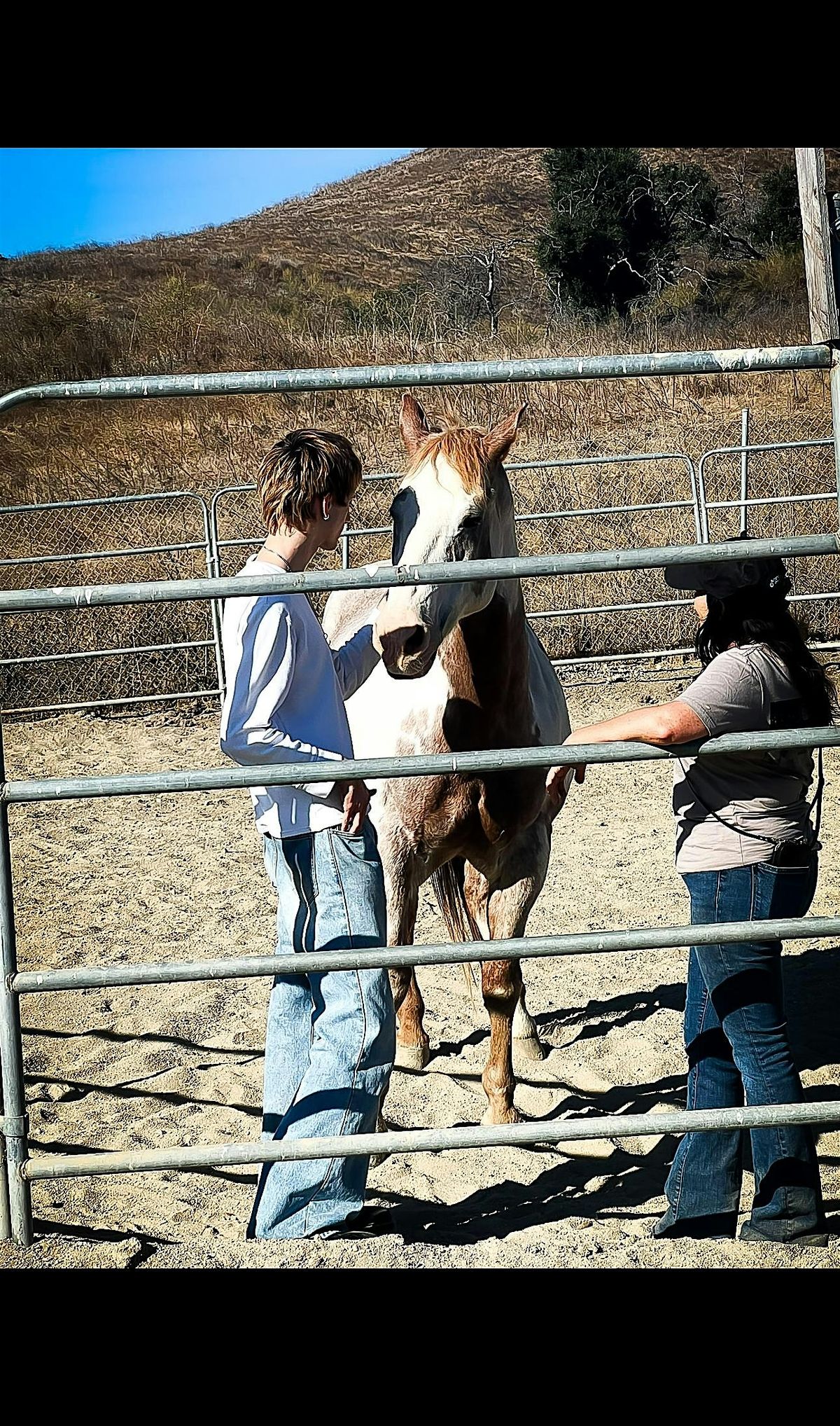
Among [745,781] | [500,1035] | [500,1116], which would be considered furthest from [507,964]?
[745,781]

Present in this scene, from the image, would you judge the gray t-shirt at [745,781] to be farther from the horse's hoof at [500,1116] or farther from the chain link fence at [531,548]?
the chain link fence at [531,548]

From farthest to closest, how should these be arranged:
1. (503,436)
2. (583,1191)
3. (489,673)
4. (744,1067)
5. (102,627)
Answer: (102,627) → (489,673) → (583,1191) → (503,436) → (744,1067)

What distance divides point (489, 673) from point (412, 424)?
0.70 m

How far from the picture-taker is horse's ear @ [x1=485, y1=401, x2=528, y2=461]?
2736 millimetres

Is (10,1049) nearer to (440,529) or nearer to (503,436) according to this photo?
(440,529)

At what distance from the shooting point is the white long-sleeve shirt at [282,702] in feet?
7.32

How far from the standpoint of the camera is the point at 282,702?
226 centimetres

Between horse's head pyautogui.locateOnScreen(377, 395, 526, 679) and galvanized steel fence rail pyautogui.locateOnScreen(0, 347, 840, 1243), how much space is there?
1.70 feet

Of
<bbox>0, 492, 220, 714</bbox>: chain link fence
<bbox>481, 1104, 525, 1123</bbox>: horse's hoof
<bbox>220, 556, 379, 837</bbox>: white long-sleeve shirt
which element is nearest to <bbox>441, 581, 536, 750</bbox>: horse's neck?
<bbox>220, 556, 379, 837</bbox>: white long-sleeve shirt

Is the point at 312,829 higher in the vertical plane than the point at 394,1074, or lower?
higher

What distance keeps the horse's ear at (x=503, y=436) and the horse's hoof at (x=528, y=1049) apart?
2.03m

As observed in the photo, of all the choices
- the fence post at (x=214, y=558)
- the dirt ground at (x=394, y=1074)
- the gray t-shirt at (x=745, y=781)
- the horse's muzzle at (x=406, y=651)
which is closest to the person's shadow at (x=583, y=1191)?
the dirt ground at (x=394, y=1074)

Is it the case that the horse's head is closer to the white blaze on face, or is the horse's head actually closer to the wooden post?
the white blaze on face
